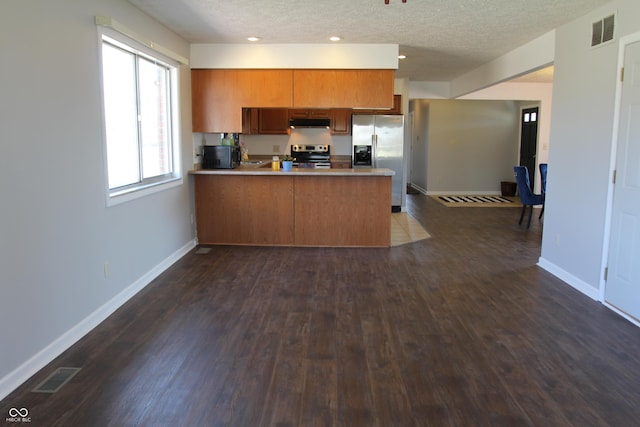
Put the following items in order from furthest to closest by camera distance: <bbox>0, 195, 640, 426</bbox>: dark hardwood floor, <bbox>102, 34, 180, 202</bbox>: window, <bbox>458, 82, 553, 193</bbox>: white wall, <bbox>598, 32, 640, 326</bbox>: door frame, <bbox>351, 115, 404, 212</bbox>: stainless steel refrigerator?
<bbox>458, 82, 553, 193</bbox>: white wall, <bbox>351, 115, 404, 212</bbox>: stainless steel refrigerator, <bbox>102, 34, 180, 202</bbox>: window, <bbox>598, 32, 640, 326</bbox>: door frame, <bbox>0, 195, 640, 426</bbox>: dark hardwood floor

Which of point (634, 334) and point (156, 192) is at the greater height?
point (156, 192)

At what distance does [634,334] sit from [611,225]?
94 cm

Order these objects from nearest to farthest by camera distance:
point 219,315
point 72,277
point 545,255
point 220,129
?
point 72,277, point 219,315, point 545,255, point 220,129

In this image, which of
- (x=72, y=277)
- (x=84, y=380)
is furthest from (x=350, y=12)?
(x=84, y=380)

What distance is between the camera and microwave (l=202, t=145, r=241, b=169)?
5.93 metres

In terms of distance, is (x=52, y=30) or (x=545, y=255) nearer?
(x=52, y=30)

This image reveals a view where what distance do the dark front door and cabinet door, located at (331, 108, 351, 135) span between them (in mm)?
4384

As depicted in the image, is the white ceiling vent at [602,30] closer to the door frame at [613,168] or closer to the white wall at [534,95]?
the door frame at [613,168]

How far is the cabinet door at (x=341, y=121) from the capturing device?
846 centimetres

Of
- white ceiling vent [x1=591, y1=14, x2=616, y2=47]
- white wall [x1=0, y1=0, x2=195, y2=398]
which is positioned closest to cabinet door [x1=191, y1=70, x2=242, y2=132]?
white wall [x1=0, y1=0, x2=195, y2=398]

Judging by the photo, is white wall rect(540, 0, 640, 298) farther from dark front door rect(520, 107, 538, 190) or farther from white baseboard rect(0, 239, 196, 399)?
dark front door rect(520, 107, 538, 190)

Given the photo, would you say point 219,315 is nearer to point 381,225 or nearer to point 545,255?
point 381,225

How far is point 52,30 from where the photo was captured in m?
2.93

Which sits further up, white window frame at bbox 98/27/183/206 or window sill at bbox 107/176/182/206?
white window frame at bbox 98/27/183/206
